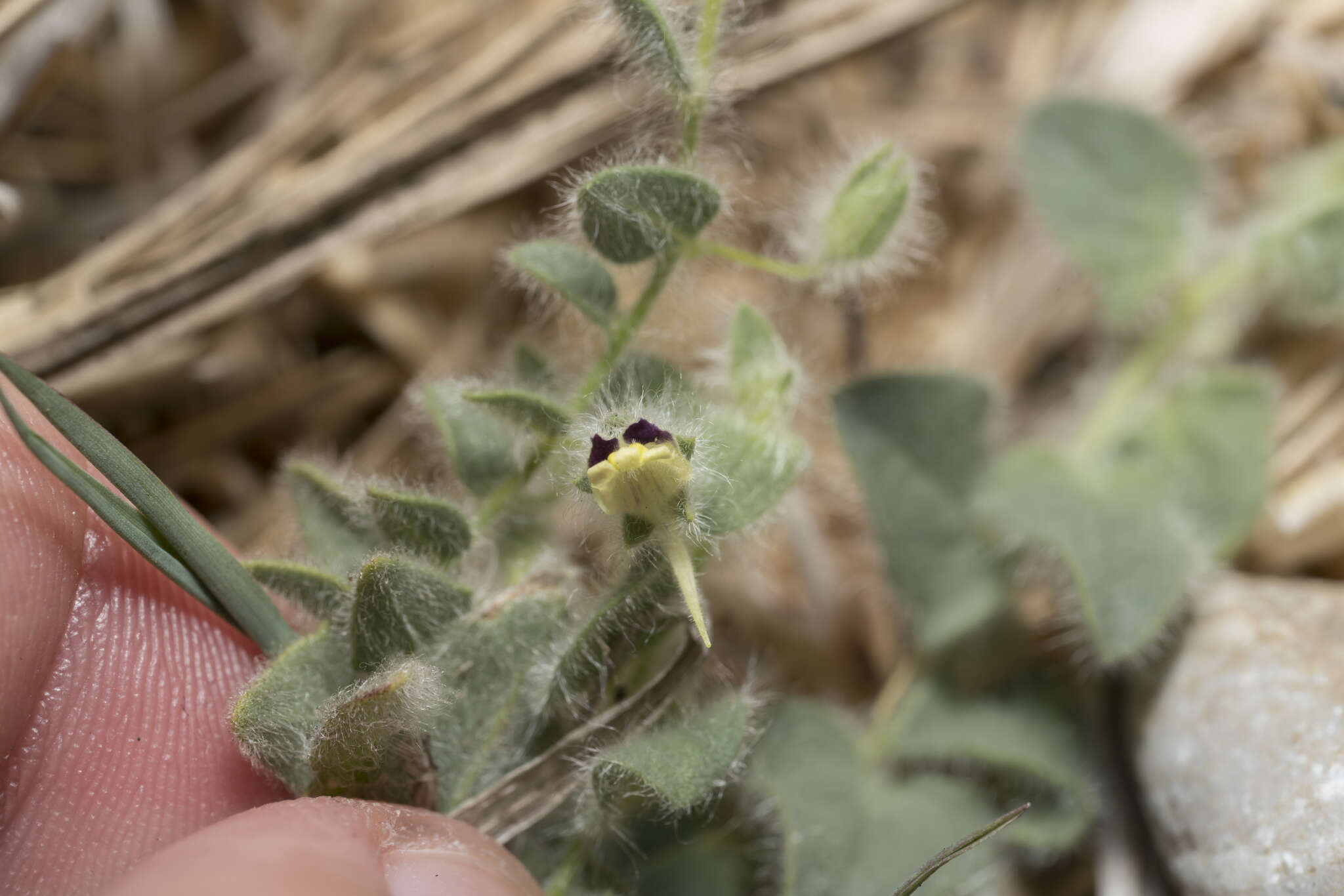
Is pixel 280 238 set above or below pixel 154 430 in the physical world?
above

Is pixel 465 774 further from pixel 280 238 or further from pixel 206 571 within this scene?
pixel 280 238

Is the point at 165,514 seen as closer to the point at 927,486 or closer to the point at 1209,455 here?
the point at 927,486

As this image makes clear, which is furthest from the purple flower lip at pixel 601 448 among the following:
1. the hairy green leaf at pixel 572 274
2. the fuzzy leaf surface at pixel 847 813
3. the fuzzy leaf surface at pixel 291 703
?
the fuzzy leaf surface at pixel 847 813

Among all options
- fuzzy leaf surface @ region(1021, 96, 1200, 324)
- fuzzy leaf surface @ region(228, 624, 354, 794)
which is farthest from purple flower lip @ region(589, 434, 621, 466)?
fuzzy leaf surface @ region(1021, 96, 1200, 324)

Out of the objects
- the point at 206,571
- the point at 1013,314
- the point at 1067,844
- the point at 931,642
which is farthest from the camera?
the point at 1013,314

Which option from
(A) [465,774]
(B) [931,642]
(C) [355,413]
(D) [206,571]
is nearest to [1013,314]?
(B) [931,642]

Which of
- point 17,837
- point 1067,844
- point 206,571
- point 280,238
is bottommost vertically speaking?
point 1067,844

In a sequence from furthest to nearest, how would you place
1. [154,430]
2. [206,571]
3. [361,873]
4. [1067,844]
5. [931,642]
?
[154,430] < [931,642] < [1067,844] < [206,571] < [361,873]

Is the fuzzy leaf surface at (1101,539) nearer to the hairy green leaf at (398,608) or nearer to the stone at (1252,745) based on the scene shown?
the stone at (1252,745)
